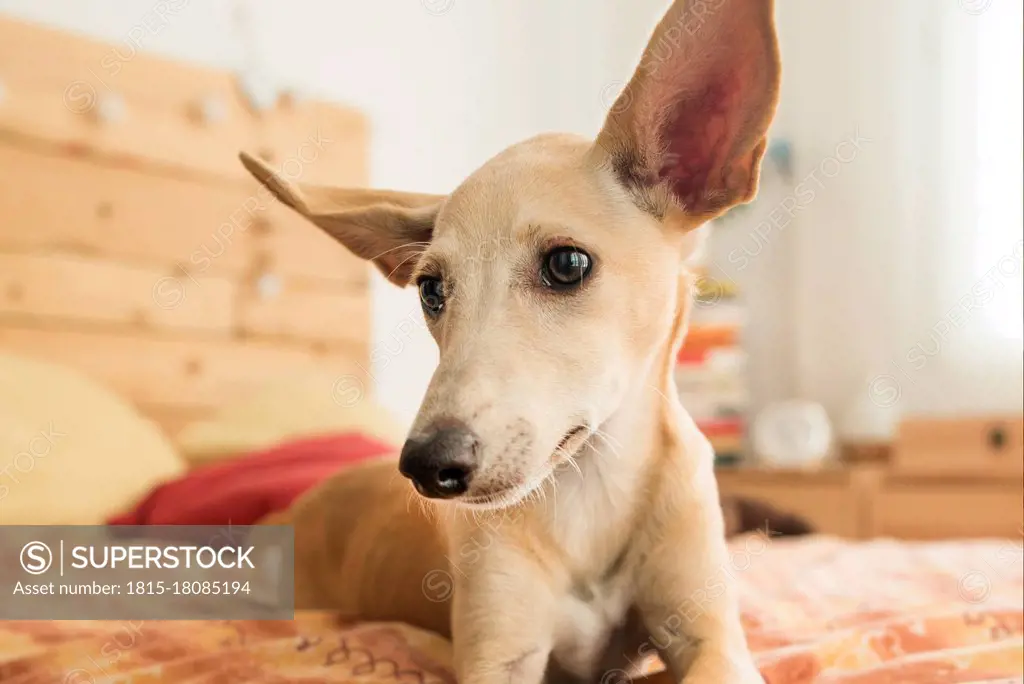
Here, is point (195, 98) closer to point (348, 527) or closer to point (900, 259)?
point (348, 527)

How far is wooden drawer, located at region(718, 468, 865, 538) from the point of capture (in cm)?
400

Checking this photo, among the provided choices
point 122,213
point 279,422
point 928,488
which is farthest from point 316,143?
point 928,488

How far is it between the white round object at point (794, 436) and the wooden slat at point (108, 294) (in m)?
2.52

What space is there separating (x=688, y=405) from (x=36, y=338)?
112 inches

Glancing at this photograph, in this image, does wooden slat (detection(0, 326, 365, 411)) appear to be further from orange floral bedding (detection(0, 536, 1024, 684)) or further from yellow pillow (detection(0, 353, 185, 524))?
orange floral bedding (detection(0, 536, 1024, 684))

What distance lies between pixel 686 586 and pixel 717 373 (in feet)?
10.9

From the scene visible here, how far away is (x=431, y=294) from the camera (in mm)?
1341

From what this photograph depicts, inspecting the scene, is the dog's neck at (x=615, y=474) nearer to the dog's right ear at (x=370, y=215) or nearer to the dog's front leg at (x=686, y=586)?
the dog's front leg at (x=686, y=586)

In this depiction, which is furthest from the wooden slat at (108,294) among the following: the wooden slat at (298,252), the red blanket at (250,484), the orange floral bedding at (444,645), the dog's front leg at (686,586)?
the dog's front leg at (686,586)

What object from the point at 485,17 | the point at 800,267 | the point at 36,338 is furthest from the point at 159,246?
the point at 800,267

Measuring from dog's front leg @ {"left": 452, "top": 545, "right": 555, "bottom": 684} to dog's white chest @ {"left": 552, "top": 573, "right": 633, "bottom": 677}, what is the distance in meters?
0.02

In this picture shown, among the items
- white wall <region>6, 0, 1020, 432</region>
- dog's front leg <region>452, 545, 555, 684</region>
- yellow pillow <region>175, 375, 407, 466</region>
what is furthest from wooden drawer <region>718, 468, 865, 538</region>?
dog's front leg <region>452, 545, 555, 684</region>

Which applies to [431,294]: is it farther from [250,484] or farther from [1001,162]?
[1001,162]

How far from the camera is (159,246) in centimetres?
363
